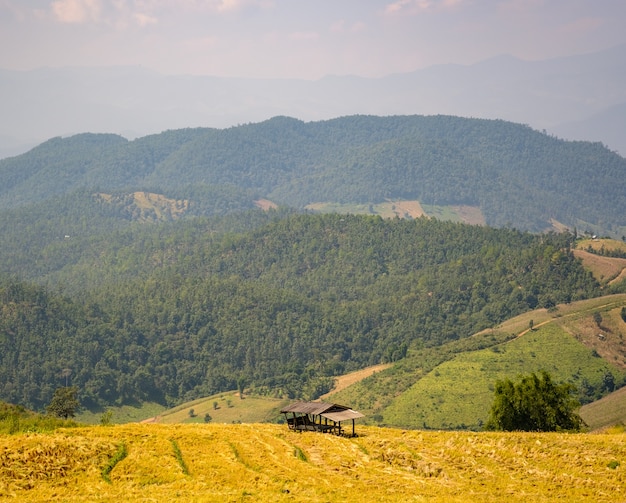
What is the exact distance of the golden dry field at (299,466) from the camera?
47438 mm

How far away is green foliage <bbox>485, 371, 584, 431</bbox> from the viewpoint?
81.6 meters

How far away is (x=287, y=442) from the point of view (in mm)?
58312

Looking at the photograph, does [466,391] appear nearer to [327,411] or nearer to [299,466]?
[327,411]

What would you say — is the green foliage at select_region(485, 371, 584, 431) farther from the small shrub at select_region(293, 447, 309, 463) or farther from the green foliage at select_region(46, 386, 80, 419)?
the green foliage at select_region(46, 386, 80, 419)

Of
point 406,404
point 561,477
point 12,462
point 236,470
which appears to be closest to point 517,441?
point 561,477

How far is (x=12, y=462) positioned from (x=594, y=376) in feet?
552

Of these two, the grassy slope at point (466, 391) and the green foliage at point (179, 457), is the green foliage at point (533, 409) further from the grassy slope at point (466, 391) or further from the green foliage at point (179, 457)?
the grassy slope at point (466, 391)

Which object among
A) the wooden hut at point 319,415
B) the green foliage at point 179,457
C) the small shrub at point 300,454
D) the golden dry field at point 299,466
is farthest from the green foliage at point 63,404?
the small shrub at point 300,454

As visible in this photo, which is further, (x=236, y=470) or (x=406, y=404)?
(x=406, y=404)

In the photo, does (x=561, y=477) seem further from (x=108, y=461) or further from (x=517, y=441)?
(x=108, y=461)

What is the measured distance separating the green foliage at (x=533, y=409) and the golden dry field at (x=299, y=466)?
20.2 metres

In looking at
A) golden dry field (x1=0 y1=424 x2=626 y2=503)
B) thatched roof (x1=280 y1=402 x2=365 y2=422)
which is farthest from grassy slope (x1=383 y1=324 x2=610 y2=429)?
golden dry field (x1=0 y1=424 x2=626 y2=503)

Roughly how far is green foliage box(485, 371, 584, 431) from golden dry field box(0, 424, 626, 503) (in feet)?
66.2

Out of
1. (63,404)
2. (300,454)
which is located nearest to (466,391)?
(63,404)
